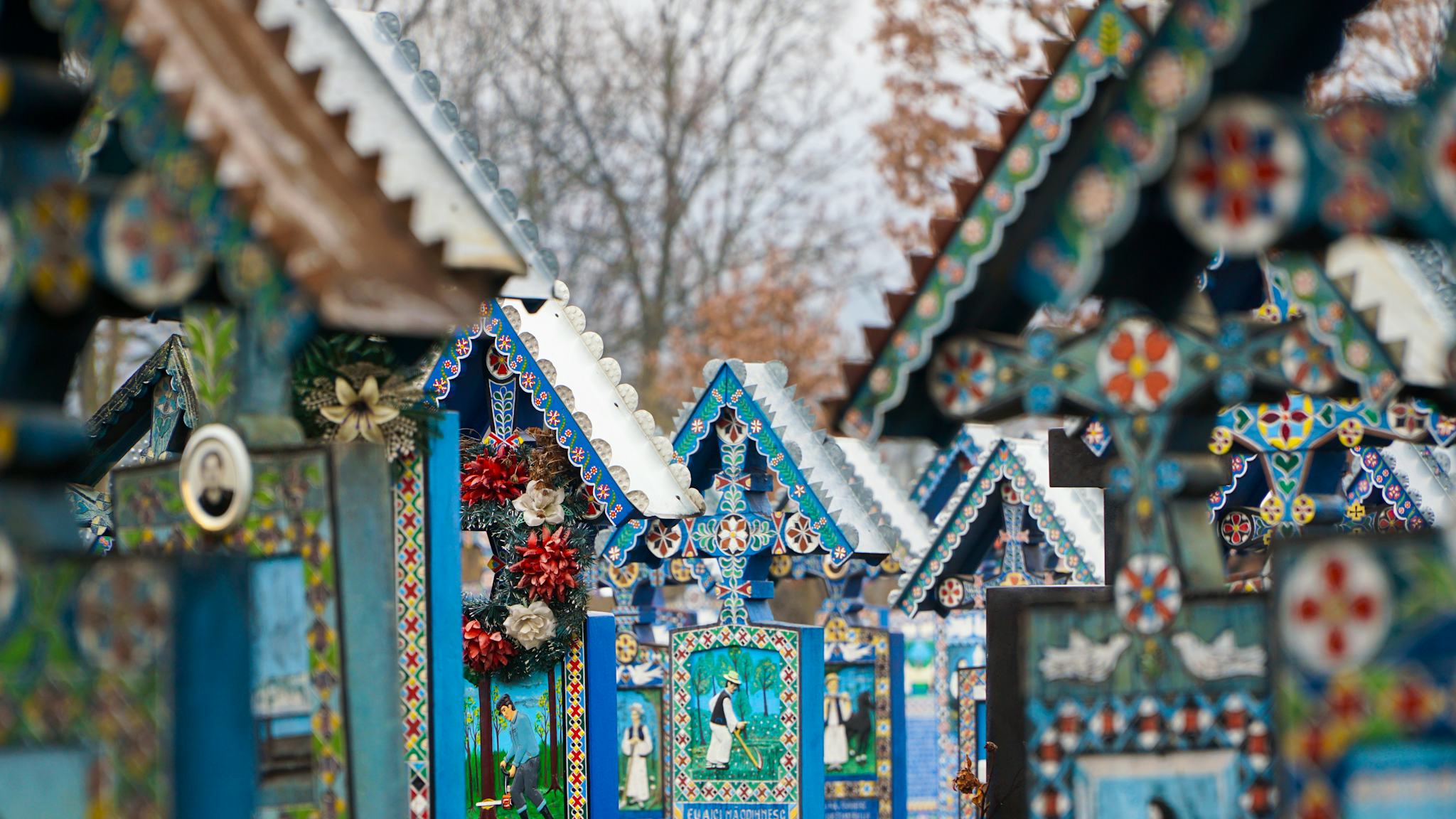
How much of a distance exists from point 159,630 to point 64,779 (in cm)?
40

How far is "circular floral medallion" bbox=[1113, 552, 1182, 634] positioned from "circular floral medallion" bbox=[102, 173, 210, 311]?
1.89 meters

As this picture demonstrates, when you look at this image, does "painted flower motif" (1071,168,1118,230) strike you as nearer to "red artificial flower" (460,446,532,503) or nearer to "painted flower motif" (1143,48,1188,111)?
"painted flower motif" (1143,48,1188,111)

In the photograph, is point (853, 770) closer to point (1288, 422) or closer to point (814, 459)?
point (814, 459)

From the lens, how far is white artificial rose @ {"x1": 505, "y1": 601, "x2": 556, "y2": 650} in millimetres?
9109

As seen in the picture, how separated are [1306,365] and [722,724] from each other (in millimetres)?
7125

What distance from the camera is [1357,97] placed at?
11.4 feet

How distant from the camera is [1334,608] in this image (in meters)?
3.51

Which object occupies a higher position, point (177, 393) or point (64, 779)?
point (177, 393)

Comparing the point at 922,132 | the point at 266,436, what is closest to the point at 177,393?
the point at 266,436

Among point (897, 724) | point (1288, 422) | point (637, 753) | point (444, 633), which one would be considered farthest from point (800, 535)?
point (444, 633)

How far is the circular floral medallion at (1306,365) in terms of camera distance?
392cm

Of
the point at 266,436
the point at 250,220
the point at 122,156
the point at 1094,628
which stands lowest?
the point at 1094,628

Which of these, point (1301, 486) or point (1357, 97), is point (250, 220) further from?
point (1301, 486)

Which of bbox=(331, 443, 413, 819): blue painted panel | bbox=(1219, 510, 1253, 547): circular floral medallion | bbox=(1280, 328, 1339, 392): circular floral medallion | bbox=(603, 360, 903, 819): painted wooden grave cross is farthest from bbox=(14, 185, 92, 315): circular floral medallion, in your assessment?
bbox=(603, 360, 903, 819): painted wooden grave cross
